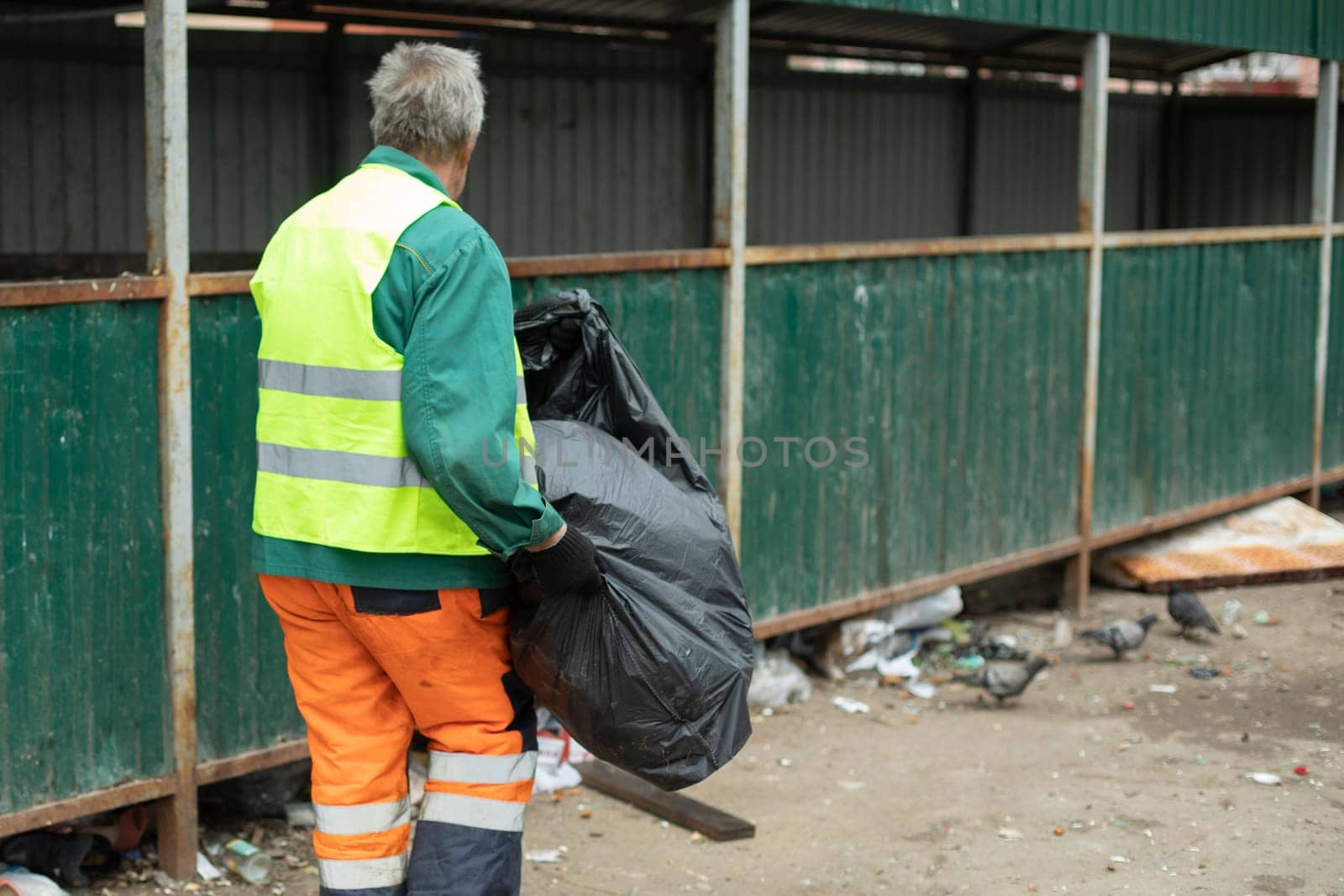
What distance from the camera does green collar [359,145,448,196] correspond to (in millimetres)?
2922

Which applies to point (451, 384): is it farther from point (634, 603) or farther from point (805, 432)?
point (805, 432)

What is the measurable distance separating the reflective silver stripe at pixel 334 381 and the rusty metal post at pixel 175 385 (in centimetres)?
108

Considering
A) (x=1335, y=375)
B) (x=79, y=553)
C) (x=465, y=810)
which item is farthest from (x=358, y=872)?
(x=1335, y=375)

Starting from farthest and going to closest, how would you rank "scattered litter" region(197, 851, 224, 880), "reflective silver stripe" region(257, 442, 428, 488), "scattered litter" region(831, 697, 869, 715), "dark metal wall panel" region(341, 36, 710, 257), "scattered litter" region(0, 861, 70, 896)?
"dark metal wall panel" region(341, 36, 710, 257) < "scattered litter" region(831, 697, 869, 715) < "scattered litter" region(197, 851, 224, 880) < "scattered litter" region(0, 861, 70, 896) < "reflective silver stripe" region(257, 442, 428, 488)

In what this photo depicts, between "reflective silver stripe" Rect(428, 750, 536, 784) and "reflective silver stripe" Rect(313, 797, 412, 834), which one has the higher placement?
"reflective silver stripe" Rect(428, 750, 536, 784)

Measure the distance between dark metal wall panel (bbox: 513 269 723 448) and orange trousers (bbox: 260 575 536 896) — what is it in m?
2.22

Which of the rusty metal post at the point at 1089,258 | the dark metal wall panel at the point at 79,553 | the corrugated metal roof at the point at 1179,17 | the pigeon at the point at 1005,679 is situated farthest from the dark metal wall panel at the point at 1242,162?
the dark metal wall panel at the point at 79,553

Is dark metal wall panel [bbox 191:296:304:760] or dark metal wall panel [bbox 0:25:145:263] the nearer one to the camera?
dark metal wall panel [bbox 191:296:304:760]

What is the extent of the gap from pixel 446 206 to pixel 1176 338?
5.85 meters

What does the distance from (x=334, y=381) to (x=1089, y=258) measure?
510cm

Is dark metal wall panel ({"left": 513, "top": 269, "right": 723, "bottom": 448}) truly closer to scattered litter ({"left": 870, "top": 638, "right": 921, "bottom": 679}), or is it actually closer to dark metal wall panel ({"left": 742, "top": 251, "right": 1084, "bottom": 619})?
dark metal wall panel ({"left": 742, "top": 251, "right": 1084, "bottom": 619})

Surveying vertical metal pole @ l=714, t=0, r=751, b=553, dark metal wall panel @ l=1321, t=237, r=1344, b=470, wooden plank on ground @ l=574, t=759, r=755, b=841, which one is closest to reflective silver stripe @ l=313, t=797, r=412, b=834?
wooden plank on ground @ l=574, t=759, r=755, b=841

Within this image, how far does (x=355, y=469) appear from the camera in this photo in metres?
2.81

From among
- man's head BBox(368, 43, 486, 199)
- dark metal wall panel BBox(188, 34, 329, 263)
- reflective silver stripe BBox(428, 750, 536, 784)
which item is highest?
dark metal wall panel BBox(188, 34, 329, 263)
